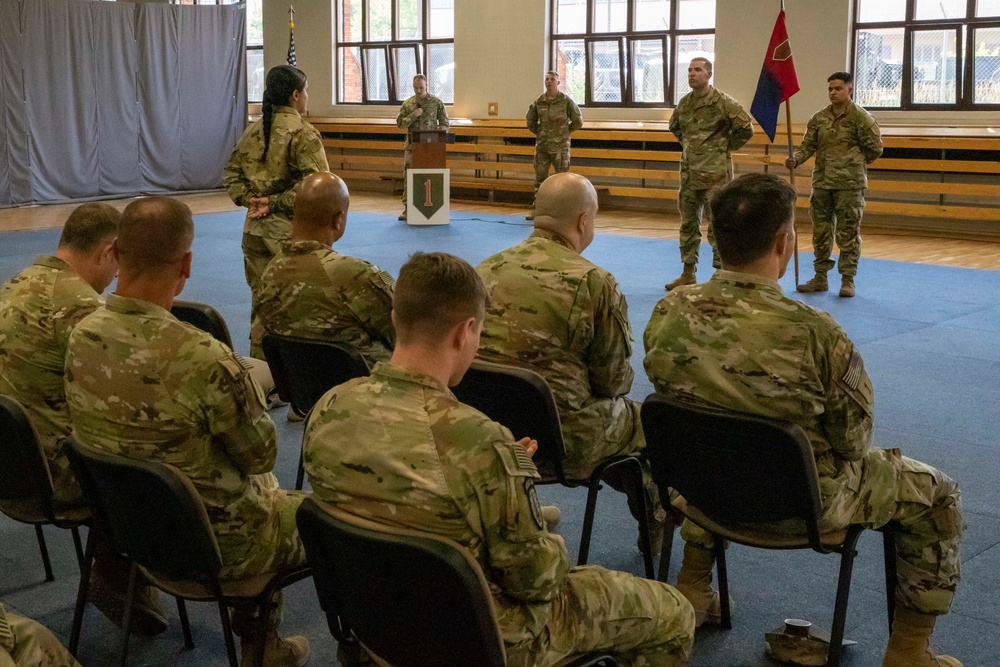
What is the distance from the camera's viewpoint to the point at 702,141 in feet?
26.7

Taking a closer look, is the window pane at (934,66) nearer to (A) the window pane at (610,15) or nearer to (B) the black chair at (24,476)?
(A) the window pane at (610,15)

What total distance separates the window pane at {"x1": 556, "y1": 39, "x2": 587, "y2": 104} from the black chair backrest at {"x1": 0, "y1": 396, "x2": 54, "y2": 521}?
12.8 metres

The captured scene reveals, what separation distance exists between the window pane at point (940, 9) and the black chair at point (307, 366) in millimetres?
10572

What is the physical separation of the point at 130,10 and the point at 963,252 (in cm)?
1196

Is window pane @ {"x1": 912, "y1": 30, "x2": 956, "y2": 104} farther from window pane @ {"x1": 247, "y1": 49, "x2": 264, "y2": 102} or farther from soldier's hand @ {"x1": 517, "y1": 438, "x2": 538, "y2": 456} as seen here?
soldier's hand @ {"x1": 517, "y1": 438, "x2": 538, "y2": 456}

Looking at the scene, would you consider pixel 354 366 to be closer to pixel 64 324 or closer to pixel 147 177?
pixel 64 324

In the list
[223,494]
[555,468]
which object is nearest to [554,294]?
[555,468]

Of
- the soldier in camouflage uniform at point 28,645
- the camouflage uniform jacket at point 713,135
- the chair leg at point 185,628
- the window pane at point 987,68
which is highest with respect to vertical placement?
the window pane at point 987,68

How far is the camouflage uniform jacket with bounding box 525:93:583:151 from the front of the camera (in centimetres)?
1269

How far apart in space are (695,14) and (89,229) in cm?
1184

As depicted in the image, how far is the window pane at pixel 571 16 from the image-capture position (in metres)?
14.5

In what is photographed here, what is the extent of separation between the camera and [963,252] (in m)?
10.2

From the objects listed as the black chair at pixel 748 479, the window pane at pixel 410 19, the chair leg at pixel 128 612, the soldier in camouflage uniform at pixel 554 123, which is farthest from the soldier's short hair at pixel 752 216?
the window pane at pixel 410 19


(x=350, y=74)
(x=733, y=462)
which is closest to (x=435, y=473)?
(x=733, y=462)
